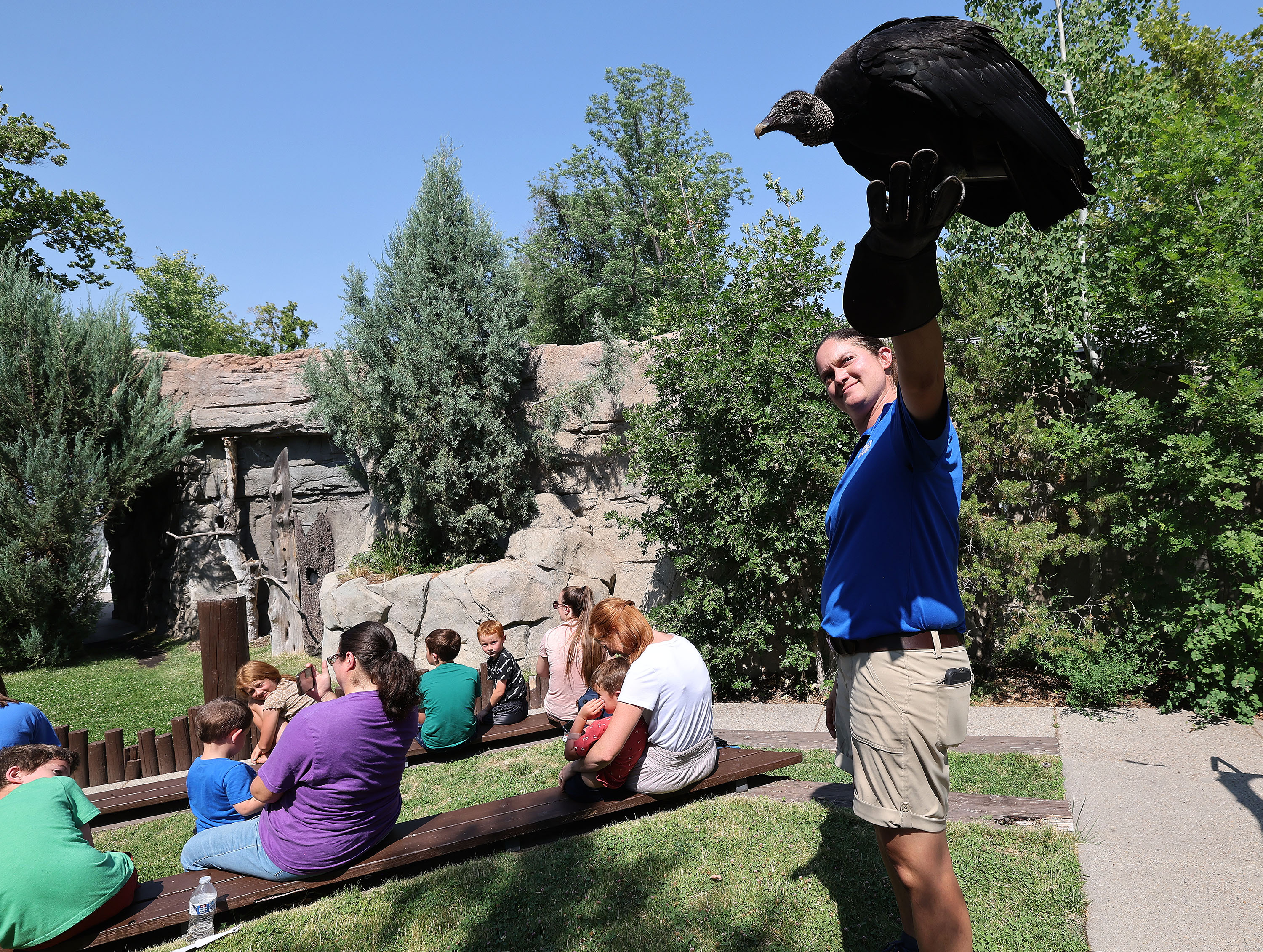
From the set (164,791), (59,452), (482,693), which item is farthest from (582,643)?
(59,452)

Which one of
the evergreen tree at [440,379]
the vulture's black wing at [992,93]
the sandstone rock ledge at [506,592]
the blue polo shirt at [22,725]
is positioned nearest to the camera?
the vulture's black wing at [992,93]

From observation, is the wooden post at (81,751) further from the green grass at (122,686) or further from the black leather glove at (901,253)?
the black leather glove at (901,253)

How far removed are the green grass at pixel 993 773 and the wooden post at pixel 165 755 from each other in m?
4.69

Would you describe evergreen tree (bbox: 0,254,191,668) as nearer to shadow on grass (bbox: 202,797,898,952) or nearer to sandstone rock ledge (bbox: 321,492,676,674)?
sandstone rock ledge (bbox: 321,492,676,674)

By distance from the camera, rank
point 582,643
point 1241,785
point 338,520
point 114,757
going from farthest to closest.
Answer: point 338,520, point 114,757, point 582,643, point 1241,785

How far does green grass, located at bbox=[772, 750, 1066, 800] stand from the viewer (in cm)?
411

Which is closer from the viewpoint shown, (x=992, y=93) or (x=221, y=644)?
(x=992, y=93)

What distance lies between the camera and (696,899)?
3.03m

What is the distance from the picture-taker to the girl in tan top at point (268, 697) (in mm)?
5082

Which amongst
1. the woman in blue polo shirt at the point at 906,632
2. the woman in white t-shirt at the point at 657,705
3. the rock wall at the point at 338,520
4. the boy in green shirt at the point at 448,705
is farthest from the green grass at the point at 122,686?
the woman in blue polo shirt at the point at 906,632

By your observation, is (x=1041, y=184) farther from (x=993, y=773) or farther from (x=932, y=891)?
(x=993, y=773)

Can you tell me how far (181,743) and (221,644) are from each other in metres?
0.95

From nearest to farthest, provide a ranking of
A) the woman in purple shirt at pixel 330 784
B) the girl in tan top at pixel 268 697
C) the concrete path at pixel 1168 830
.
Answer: the concrete path at pixel 1168 830 → the woman in purple shirt at pixel 330 784 → the girl in tan top at pixel 268 697

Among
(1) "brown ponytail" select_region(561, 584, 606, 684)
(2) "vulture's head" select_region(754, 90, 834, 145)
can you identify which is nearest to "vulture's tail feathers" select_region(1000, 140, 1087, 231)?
(2) "vulture's head" select_region(754, 90, 834, 145)
